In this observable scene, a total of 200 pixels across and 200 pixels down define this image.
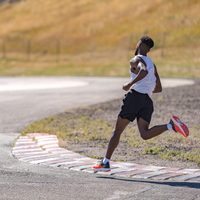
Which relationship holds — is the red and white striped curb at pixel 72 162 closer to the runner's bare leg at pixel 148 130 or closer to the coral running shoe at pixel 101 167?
the coral running shoe at pixel 101 167

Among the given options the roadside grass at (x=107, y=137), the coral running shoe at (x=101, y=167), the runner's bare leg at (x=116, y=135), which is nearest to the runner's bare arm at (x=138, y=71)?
the runner's bare leg at (x=116, y=135)


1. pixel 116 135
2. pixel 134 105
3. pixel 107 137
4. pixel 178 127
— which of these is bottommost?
pixel 107 137

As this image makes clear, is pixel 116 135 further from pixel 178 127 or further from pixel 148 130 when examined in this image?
pixel 178 127

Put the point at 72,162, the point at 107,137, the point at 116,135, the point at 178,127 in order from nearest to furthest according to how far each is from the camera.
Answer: the point at 178,127 < the point at 116,135 < the point at 72,162 < the point at 107,137

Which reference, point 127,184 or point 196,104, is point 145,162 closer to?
point 127,184

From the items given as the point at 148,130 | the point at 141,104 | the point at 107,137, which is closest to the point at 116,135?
the point at 148,130

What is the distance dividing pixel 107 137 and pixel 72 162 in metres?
1.98

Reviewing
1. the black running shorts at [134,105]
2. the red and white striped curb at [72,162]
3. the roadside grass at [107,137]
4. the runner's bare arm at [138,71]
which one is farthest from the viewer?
the roadside grass at [107,137]

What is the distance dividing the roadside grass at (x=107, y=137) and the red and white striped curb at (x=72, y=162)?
33cm

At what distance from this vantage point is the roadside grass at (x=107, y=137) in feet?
22.3

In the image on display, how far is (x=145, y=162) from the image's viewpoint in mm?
6215

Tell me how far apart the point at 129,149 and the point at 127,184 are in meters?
2.15

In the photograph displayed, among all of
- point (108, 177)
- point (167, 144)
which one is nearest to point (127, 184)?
point (108, 177)

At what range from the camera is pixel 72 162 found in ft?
20.1
